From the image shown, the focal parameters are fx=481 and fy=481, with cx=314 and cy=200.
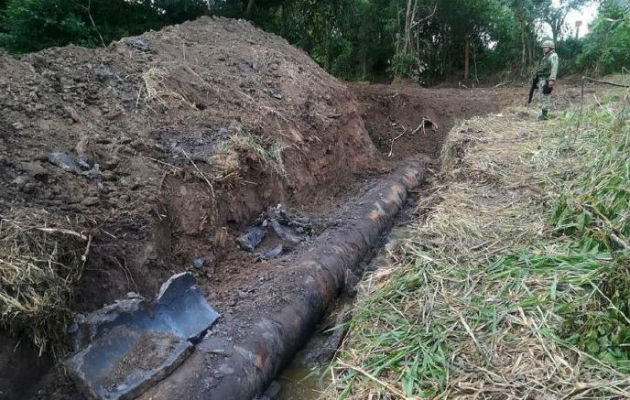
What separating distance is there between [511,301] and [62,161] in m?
3.48

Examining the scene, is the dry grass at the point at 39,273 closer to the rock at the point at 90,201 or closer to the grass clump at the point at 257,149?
the rock at the point at 90,201

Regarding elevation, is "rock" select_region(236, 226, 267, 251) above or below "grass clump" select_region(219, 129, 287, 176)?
below

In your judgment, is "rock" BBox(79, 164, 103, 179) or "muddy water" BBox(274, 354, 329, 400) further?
"rock" BBox(79, 164, 103, 179)

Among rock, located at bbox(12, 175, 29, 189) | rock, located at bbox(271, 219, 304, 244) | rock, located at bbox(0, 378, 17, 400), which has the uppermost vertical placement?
rock, located at bbox(12, 175, 29, 189)

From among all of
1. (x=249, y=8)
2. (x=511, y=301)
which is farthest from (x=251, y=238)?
(x=249, y=8)

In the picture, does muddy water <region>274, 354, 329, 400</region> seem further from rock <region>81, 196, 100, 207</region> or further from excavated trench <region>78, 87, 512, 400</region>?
rock <region>81, 196, 100, 207</region>

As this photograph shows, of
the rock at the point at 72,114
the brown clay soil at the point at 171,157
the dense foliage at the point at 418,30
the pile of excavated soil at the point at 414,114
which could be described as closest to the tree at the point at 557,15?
the dense foliage at the point at 418,30

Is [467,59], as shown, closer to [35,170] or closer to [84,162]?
[84,162]

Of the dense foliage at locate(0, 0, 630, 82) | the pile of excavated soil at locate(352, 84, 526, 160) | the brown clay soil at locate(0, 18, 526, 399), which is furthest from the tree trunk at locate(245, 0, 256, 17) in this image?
the brown clay soil at locate(0, 18, 526, 399)

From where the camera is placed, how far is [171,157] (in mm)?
4625

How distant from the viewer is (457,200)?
492cm

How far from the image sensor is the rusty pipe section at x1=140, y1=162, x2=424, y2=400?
2.85 meters

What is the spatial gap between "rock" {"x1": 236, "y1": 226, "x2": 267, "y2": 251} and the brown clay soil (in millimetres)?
88

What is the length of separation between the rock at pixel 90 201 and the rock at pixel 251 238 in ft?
4.64
